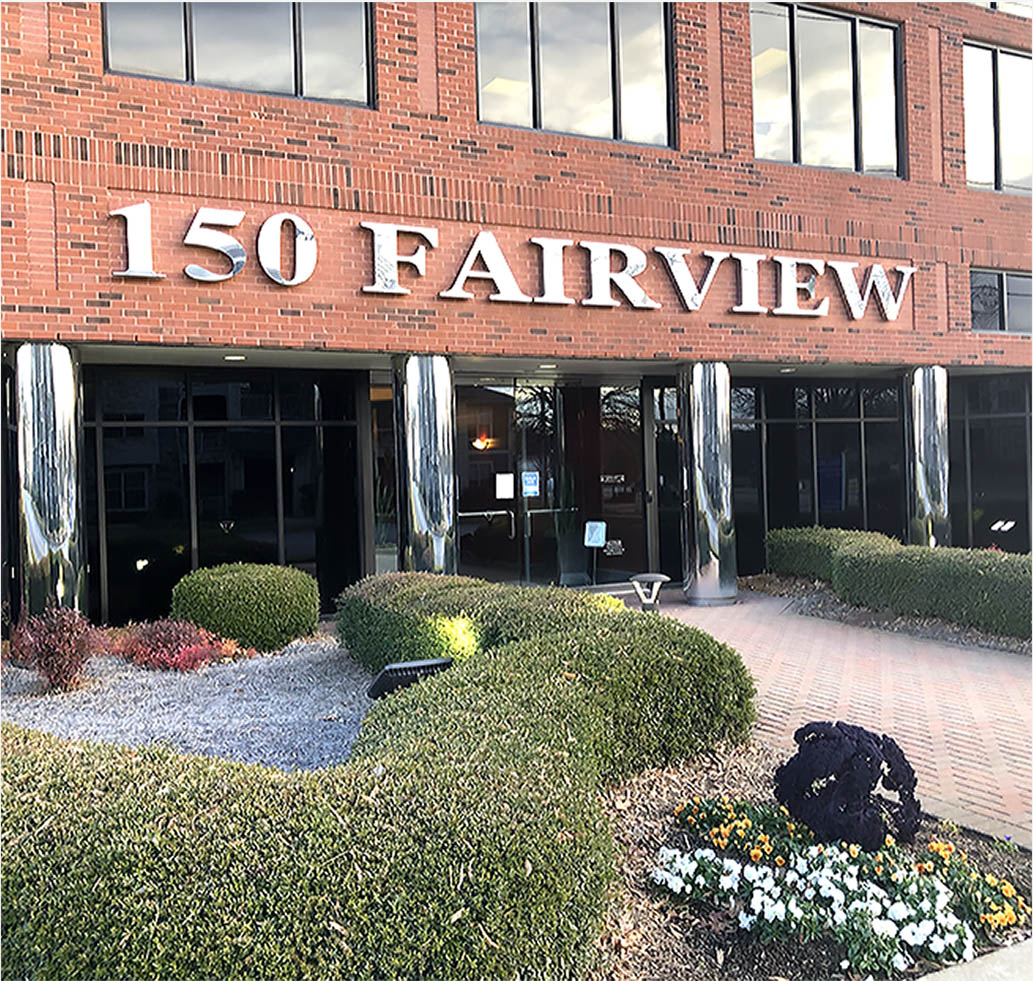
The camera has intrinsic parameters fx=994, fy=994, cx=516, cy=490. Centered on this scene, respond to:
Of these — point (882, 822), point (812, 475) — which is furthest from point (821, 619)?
point (882, 822)

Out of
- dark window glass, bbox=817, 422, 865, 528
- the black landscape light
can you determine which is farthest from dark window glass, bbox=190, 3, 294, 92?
dark window glass, bbox=817, 422, 865, 528

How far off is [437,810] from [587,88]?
11.1m

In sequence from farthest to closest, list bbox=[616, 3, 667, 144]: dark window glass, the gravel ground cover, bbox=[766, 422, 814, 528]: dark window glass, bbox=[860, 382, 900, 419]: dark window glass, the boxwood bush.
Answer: bbox=[860, 382, 900, 419]: dark window glass
bbox=[766, 422, 814, 528]: dark window glass
bbox=[616, 3, 667, 144]: dark window glass
the boxwood bush
the gravel ground cover

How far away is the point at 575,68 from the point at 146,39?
201 inches

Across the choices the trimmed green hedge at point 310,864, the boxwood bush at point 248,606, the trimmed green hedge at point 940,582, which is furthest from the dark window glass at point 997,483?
the trimmed green hedge at point 310,864

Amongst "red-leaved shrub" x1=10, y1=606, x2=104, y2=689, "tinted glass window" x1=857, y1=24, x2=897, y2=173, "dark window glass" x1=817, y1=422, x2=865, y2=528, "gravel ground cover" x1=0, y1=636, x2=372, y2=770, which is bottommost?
"gravel ground cover" x1=0, y1=636, x2=372, y2=770

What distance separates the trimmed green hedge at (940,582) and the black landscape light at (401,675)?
648cm

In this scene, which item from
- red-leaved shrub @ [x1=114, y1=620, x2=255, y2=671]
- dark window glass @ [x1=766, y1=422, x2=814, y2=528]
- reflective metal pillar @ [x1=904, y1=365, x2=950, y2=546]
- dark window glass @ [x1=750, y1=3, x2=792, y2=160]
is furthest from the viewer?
dark window glass @ [x1=766, y1=422, x2=814, y2=528]

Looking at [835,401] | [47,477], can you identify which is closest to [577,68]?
[835,401]

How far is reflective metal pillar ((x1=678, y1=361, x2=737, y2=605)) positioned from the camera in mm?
13297

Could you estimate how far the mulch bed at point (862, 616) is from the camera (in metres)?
10.0

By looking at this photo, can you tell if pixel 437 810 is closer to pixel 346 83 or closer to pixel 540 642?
pixel 540 642

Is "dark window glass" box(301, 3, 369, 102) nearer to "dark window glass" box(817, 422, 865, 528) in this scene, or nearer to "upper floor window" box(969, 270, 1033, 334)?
"dark window glass" box(817, 422, 865, 528)

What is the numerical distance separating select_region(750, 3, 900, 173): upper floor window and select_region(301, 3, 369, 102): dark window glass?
5564 millimetres
